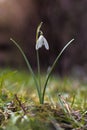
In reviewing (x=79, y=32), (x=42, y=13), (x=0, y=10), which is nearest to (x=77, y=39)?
(x=79, y=32)

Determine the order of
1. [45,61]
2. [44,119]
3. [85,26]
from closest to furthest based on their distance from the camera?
[44,119] < [85,26] < [45,61]

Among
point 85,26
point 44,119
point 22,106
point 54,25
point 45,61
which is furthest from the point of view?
point 45,61

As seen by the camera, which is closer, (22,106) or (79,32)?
(22,106)

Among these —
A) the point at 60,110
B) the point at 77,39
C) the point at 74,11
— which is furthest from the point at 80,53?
the point at 60,110

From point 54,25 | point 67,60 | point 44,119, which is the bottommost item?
point 44,119

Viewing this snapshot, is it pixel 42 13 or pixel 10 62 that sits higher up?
pixel 42 13

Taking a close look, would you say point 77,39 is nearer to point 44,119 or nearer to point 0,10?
point 0,10
